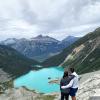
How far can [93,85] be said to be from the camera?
33938mm

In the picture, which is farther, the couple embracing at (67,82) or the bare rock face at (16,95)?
the bare rock face at (16,95)

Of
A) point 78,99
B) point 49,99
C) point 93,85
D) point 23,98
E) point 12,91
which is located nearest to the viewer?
point 78,99

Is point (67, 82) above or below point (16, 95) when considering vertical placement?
below

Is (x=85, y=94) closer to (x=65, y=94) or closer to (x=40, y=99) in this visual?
(x=65, y=94)

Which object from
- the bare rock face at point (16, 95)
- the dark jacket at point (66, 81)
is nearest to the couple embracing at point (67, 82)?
the dark jacket at point (66, 81)

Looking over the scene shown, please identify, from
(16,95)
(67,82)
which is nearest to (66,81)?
(67,82)

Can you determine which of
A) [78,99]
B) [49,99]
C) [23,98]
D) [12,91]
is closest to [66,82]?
[78,99]

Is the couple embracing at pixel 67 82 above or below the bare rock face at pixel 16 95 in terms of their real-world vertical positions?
below

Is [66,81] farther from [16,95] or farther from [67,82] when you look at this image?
[16,95]

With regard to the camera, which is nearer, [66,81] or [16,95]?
[66,81]

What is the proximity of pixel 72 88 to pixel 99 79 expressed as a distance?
464 inches

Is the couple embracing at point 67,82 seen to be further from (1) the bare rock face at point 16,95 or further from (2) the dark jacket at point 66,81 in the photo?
(1) the bare rock face at point 16,95

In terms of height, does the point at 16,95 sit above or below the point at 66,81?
above

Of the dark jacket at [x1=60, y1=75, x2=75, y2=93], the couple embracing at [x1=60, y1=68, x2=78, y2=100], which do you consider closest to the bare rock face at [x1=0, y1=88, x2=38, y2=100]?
the couple embracing at [x1=60, y1=68, x2=78, y2=100]
